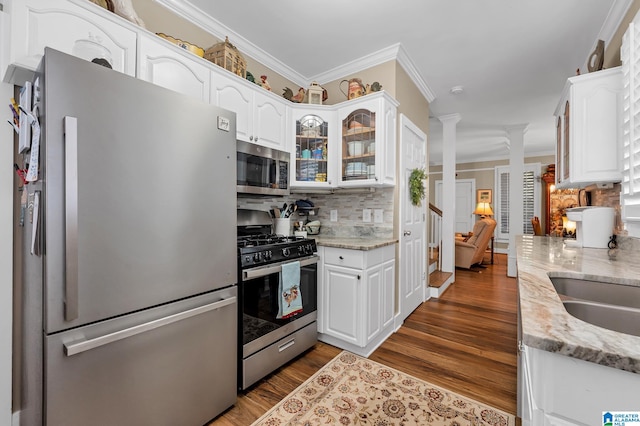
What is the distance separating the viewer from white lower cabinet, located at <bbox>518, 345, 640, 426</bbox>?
56cm

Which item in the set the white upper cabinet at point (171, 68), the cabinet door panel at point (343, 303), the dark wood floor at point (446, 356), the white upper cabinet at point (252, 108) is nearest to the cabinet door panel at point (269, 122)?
the white upper cabinet at point (252, 108)

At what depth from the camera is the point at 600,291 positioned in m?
1.31

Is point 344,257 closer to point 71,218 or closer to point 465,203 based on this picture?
point 71,218

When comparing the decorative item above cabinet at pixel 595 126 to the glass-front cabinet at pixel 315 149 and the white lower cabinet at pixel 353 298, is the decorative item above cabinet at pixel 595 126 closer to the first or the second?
the white lower cabinet at pixel 353 298

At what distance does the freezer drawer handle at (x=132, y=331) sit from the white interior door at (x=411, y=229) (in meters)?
1.97

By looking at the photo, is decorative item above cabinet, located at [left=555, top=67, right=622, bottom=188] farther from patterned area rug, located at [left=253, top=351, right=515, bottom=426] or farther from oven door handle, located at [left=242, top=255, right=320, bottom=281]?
oven door handle, located at [left=242, top=255, right=320, bottom=281]

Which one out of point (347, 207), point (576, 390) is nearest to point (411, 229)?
point (347, 207)

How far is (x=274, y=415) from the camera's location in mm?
1625

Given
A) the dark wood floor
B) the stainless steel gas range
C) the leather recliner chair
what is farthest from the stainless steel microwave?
the leather recliner chair

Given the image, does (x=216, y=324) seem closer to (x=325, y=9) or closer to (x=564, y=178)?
(x=325, y=9)

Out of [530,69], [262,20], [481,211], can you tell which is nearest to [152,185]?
[262,20]

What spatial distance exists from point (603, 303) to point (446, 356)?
1417mm

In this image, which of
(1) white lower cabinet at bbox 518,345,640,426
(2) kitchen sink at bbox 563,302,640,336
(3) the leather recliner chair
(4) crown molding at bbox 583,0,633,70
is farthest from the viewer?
(3) the leather recliner chair

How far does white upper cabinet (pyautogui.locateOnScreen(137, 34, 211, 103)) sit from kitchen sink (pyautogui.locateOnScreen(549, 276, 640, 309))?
232 cm
